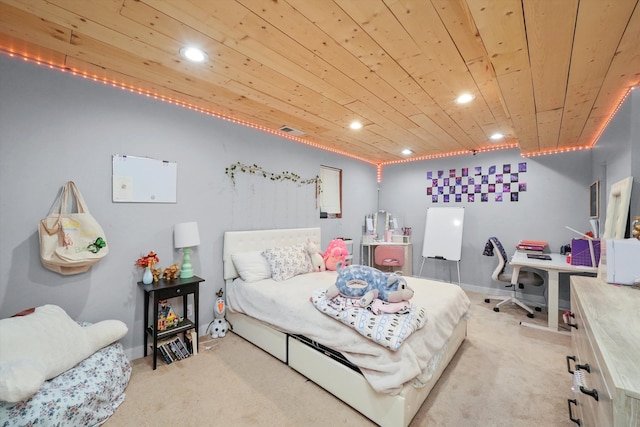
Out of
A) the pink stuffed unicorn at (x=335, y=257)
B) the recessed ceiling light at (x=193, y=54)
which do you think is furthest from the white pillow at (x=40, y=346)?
the pink stuffed unicorn at (x=335, y=257)

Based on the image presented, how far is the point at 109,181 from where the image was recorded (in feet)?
7.68

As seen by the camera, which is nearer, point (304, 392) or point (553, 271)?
point (304, 392)

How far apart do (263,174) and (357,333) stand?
7.79 feet

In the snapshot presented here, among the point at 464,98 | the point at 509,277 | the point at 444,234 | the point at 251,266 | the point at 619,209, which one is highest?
the point at 464,98

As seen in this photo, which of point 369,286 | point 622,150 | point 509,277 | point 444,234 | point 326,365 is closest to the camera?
point 326,365

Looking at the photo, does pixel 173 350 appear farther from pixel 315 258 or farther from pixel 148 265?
pixel 315 258

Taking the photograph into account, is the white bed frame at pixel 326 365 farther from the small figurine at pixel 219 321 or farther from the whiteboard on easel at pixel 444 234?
the whiteboard on easel at pixel 444 234

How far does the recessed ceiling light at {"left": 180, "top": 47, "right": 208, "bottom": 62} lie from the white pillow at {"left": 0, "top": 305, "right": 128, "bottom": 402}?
80.3 inches

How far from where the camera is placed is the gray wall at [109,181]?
1949 millimetres

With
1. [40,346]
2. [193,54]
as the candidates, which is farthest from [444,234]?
[40,346]

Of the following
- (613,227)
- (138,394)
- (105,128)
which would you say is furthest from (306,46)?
(613,227)

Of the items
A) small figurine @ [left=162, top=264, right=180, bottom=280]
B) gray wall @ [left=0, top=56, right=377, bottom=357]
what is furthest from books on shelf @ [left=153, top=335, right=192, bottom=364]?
small figurine @ [left=162, top=264, right=180, bottom=280]

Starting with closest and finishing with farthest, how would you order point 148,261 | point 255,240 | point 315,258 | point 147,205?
point 148,261
point 147,205
point 255,240
point 315,258

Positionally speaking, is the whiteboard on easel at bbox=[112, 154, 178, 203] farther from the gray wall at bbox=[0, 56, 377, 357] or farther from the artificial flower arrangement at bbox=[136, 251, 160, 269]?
the artificial flower arrangement at bbox=[136, 251, 160, 269]
